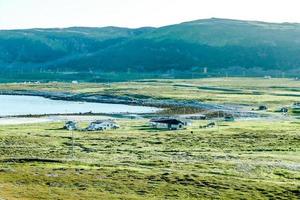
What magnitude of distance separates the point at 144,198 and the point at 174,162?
56.1 ft

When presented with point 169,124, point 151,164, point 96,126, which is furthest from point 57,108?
point 151,164

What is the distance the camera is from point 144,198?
52.0m

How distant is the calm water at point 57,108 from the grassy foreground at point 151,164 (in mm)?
53261

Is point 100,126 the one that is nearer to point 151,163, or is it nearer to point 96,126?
point 96,126

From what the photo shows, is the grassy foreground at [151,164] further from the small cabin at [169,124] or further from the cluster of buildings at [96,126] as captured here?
the small cabin at [169,124]

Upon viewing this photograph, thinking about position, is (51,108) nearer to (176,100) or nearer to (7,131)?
(176,100)

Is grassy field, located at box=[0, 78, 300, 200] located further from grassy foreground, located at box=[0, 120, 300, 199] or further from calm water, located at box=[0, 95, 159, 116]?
calm water, located at box=[0, 95, 159, 116]

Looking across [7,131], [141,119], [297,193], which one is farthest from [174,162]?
[141,119]

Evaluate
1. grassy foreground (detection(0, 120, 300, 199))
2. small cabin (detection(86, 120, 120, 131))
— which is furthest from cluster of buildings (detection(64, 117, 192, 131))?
grassy foreground (detection(0, 120, 300, 199))

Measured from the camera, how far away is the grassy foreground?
54.3 m

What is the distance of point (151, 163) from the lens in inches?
2662

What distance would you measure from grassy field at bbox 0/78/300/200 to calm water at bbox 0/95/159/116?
47450 mm

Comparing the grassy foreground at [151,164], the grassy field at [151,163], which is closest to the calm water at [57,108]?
the grassy field at [151,163]

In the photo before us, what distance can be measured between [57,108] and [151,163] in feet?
344
